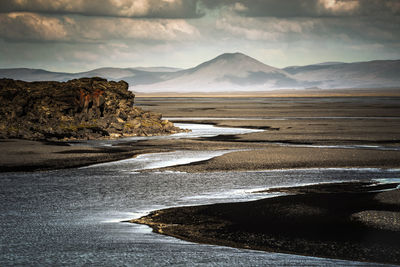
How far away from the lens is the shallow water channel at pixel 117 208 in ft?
33.6

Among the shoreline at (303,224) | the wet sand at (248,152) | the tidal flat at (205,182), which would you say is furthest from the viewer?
the wet sand at (248,152)

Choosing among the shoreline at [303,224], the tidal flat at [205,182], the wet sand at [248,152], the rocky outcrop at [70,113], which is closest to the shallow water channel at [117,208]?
the tidal flat at [205,182]

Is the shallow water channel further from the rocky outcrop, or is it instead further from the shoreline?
the rocky outcrop

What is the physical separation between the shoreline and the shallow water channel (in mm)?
557

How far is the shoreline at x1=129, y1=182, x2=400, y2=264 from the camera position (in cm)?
1099

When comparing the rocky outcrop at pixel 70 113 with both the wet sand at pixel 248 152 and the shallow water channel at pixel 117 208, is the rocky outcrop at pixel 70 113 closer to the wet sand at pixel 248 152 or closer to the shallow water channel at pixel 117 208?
the wet sand at pixel 248 152

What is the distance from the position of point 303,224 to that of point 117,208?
538cm

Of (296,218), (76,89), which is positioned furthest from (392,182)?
(76,89)

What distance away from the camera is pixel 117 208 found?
15.0 metres

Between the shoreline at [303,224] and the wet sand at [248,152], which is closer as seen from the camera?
the shoreline at [303,224]

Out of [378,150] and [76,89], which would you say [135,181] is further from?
[76,89]

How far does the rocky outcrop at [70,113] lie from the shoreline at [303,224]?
26278mm

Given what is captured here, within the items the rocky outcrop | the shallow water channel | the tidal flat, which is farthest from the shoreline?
the rocky outcrop

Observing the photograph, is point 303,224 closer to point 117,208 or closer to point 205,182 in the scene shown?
point 117,208
